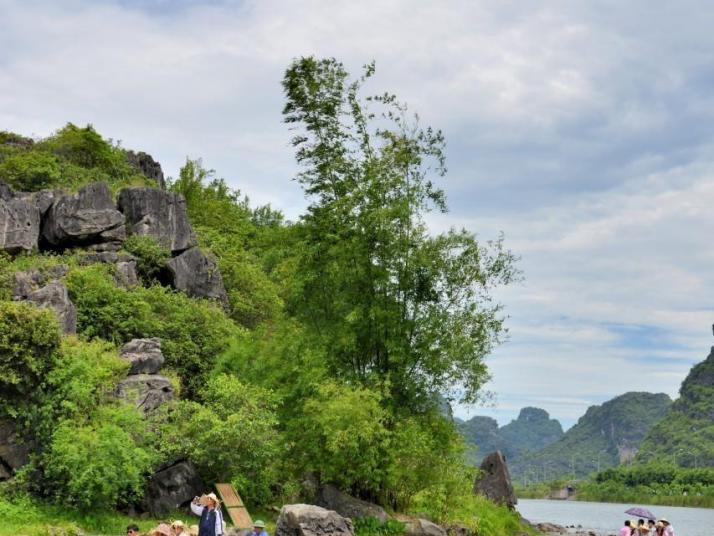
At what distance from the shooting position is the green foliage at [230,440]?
2353cm

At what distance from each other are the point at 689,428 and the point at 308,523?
134 metres

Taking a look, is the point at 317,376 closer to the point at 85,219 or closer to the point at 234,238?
the point at 85,219

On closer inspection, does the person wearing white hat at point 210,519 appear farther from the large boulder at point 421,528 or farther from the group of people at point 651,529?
the large boulder at point 421,528

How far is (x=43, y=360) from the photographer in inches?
898

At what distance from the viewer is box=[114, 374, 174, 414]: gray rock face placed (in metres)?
24.7

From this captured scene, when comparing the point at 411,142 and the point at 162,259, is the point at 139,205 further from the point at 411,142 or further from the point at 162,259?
the point at 411,142

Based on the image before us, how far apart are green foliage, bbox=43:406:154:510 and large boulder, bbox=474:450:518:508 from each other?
69.4 feet

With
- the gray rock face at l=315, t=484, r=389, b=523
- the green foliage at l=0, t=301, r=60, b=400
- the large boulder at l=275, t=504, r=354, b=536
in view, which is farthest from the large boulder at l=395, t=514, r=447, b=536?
the green foliage at l=0, t=301, r=60, b=400

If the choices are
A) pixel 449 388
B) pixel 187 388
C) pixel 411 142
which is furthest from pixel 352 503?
pixel 411 142

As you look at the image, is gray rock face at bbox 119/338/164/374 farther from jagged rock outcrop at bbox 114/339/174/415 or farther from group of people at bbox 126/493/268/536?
group of people at bbox 126/493/268/536

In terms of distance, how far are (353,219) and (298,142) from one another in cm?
353

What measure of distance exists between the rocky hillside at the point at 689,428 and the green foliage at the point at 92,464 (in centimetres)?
11506

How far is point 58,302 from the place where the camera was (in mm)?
26641

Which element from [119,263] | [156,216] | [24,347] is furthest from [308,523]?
[156,216]
